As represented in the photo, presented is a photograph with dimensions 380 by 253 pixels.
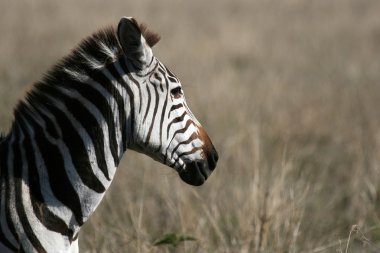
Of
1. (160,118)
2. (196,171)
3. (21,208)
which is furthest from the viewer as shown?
(196,171)

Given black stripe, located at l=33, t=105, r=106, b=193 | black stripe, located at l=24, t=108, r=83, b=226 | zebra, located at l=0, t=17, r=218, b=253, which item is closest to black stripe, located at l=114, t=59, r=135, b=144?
zebra, located at l=0, t=17, r=218, b=253

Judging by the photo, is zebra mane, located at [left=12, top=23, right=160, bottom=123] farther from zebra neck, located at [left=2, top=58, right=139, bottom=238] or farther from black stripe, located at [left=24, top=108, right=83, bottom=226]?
black stripe, located at [left=24, top=108, right=83, bottom=226]

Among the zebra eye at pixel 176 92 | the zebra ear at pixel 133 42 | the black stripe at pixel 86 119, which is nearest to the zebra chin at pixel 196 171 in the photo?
the zebra eye at pixel 176 92

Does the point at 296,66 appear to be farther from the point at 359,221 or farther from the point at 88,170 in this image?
the point at 88,170

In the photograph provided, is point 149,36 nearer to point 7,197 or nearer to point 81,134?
point 81,134

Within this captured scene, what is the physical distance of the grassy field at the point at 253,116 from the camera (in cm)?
522

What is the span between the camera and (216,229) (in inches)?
201

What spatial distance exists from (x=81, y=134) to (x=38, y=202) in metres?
0.35

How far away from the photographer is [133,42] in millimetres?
3328

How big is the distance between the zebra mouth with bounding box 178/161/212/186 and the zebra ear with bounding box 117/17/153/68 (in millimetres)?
530

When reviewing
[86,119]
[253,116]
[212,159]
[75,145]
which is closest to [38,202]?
[75,145]

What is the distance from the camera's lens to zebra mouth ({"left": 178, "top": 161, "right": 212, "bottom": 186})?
3514 millimetres

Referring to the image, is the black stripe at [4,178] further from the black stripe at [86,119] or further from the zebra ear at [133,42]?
the zebra ear at [133,42]

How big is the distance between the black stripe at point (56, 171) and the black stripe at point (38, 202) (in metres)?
0.05
